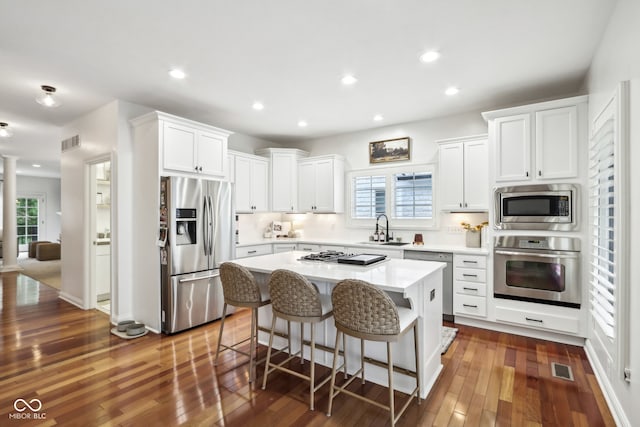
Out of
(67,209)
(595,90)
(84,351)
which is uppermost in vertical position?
(595,90)

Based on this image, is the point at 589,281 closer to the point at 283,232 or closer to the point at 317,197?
the point at 317,197

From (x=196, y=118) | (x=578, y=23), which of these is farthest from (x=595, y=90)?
(x=196, y=118)

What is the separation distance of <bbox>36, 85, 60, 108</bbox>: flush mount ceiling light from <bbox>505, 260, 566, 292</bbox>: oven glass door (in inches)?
199

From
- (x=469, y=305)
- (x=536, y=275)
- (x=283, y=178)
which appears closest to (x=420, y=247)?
(x=469, y=305)

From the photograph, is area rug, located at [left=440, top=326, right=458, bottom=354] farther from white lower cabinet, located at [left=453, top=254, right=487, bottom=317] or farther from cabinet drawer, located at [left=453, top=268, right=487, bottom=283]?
cabinet drawer, located at [left=453, top=268, right=487, bottom=283]

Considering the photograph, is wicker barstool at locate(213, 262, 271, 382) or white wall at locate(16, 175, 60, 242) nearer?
wicker barstool at locate(213, 262, 271, 382)

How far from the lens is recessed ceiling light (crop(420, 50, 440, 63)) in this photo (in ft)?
9.20

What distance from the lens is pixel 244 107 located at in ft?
13.8

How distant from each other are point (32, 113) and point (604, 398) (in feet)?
22.3

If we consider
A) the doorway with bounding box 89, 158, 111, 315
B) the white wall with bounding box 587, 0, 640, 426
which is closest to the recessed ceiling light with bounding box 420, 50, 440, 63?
the white wall with bounding box 587, 0, 640, 426

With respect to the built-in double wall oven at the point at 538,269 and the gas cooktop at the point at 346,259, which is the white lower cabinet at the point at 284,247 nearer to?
the gas cooktop at the point at 346,259

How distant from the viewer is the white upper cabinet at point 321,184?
17.4 feet

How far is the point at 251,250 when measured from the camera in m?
4.92

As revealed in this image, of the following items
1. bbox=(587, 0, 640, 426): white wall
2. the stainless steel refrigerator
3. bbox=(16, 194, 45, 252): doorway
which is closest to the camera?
bbox=(587, 0, 640, 426): white wall
